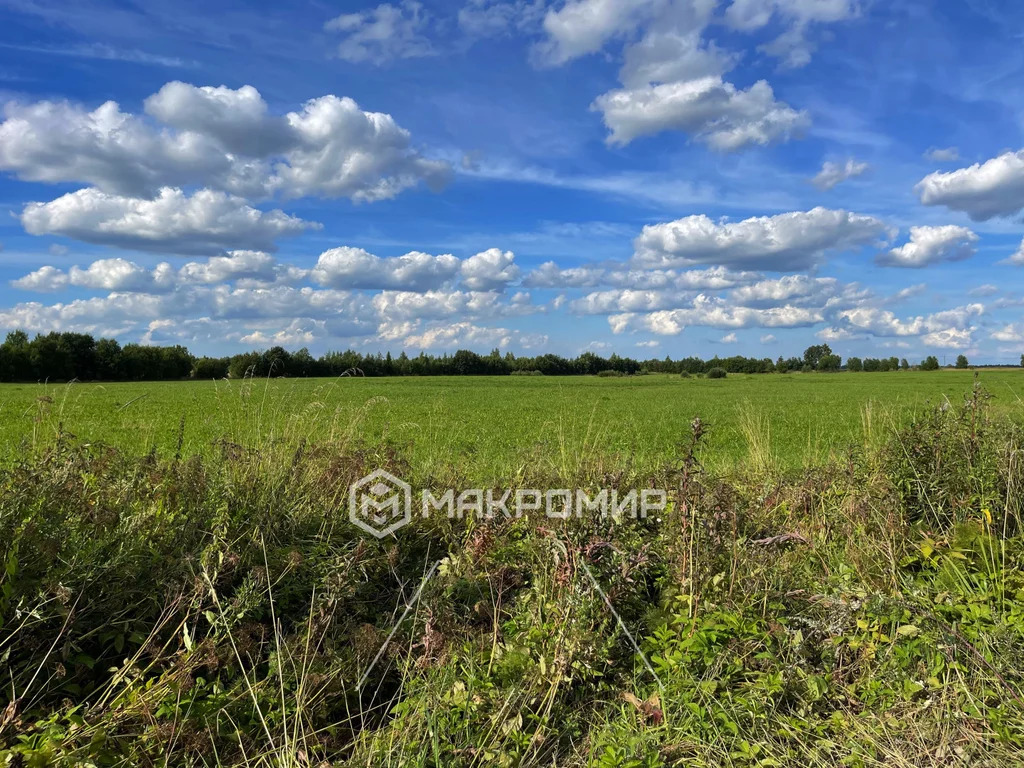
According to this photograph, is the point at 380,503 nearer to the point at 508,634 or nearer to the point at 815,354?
the point at 508,634

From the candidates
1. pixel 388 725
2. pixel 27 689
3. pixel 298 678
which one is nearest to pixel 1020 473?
pixel 388 725

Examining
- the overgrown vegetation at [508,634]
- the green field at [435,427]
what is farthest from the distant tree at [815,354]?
the overgrown vegetation at [508,634]

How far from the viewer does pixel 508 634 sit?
3.77 m

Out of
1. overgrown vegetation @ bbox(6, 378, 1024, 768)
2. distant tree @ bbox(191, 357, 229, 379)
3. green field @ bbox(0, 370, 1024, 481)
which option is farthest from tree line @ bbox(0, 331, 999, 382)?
overgrown vegetation @ bbox(6, 378, 1024, 768)

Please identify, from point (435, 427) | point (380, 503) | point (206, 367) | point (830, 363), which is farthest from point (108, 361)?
point (830, 363)

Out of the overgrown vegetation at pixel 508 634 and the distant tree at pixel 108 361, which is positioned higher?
the distant tree at pixel 108 361

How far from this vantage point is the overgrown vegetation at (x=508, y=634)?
296 cm

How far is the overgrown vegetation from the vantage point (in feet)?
9.73

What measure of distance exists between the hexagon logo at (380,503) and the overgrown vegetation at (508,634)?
15 centimetres

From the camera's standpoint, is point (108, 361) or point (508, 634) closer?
point (508, 634)

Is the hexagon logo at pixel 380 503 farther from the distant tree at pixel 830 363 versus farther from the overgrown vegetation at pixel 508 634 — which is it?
the distant tree at pixel 830 363

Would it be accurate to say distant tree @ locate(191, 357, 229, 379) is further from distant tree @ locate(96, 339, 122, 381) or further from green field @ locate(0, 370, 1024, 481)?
green field @ locate(0, 370, 1024, 481)

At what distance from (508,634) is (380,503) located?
192 centimetres

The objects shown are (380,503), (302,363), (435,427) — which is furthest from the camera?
(302,363)
